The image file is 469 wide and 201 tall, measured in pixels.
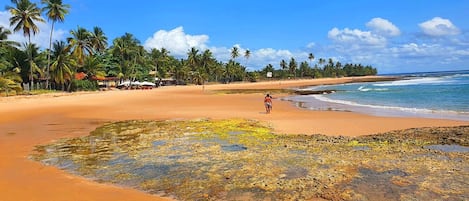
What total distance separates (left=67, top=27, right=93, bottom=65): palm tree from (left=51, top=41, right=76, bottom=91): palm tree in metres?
1.92

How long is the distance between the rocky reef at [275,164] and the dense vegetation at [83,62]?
33985 millimetres

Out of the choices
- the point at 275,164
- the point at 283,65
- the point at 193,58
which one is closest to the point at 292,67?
the point at 283,65

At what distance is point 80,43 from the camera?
54875mm

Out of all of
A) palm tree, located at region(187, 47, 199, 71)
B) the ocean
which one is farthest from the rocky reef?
palm tree, located at region(187, 47, 199, 71)

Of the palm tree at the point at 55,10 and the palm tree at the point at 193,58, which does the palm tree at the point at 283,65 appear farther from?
the palm tree at the point at 55,10

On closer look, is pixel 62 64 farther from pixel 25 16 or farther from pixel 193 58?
pixel 193 58

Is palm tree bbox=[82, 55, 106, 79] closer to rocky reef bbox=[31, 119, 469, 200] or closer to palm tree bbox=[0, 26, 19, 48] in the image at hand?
palm tree bbox=[0, 26, 19, 48]

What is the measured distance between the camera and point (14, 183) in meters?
7.67

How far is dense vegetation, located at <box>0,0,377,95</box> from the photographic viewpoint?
4438cm

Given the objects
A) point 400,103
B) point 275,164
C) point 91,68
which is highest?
point 91,68

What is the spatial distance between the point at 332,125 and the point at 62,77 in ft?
139

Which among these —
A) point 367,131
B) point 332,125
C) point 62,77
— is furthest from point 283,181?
point 62,77

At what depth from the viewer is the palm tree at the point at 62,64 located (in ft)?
160

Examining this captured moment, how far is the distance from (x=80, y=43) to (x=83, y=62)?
12.0 ft
